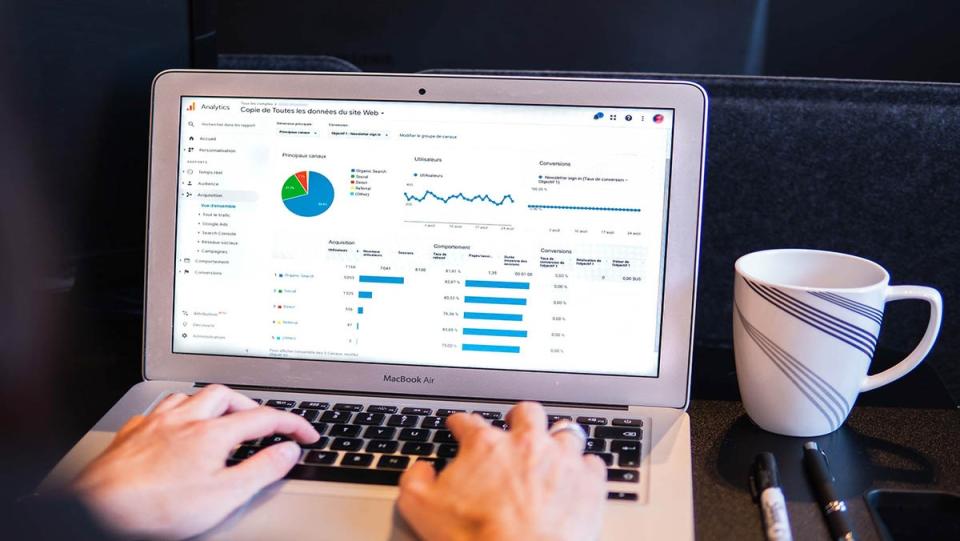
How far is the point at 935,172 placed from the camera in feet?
2.46

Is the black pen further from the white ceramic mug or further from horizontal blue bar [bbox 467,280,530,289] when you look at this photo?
horizontal blue bar [bbox 467,280,530,289]

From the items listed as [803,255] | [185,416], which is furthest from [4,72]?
[803,255]

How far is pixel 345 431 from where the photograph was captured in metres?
0.62

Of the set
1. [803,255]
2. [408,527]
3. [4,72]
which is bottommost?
[408,527]

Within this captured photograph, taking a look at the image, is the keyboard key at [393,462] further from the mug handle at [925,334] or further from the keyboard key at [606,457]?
the mug handle at [925,334]

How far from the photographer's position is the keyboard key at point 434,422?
2.07 feet

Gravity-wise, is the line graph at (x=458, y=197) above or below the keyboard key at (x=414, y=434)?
above

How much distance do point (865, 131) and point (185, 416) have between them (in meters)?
0.61

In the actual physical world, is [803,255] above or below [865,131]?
below

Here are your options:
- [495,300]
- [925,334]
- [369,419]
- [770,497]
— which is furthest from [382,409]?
[925,334]

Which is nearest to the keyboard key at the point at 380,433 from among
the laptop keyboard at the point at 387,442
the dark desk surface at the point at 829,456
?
the laptop keyboard at the point at 387,442

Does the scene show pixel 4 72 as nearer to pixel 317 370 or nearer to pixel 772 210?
pixel 317 370

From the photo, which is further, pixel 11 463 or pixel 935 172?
pixel 935 172

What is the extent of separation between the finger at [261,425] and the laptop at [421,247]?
0.04 meters
